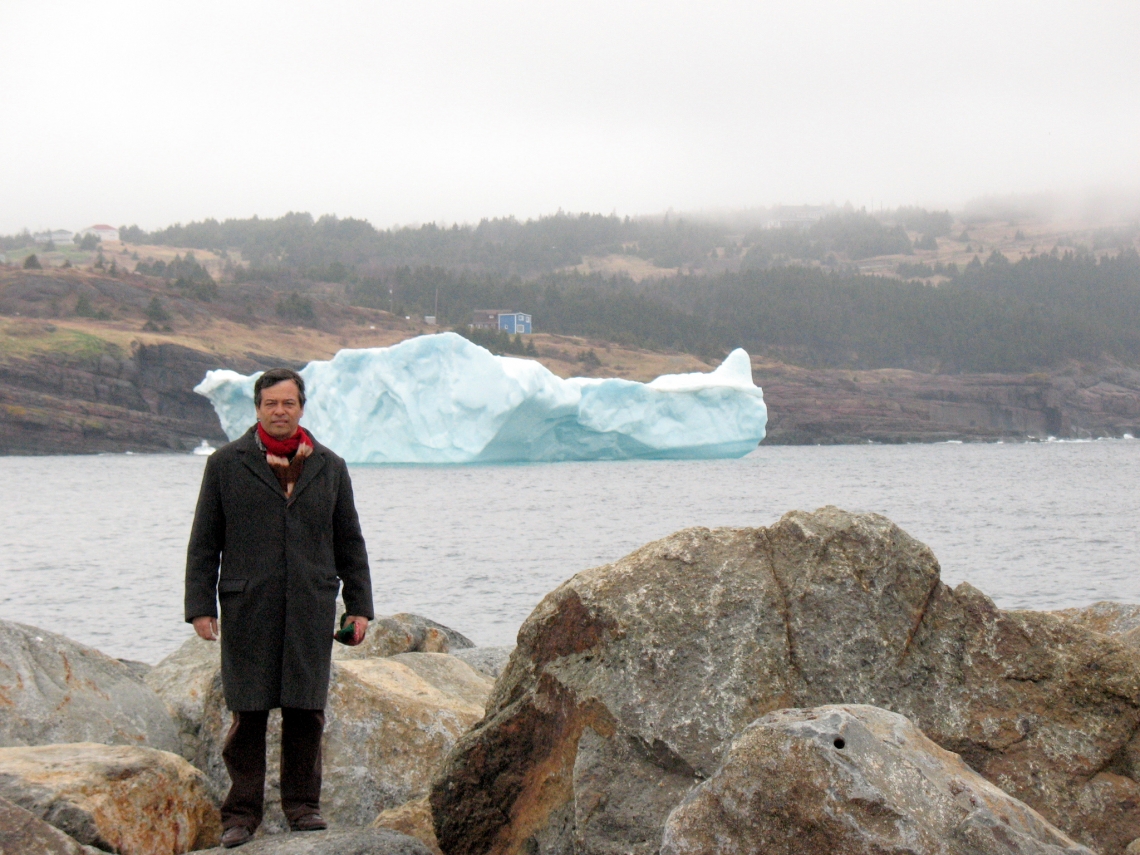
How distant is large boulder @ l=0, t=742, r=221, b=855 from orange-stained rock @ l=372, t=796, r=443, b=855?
0.62 m

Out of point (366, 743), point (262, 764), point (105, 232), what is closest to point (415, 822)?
point (262, 764)

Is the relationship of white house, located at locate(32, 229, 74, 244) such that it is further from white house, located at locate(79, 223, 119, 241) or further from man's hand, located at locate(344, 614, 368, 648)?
man's hand, located at locate(344, 614, 368, 648)

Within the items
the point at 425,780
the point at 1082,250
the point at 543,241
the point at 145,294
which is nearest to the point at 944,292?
the point at 1082,250

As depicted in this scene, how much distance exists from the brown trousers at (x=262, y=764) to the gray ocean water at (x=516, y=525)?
10512mm

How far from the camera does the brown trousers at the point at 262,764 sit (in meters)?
3.82

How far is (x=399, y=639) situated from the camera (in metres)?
8.65

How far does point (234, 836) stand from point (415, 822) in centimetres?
71

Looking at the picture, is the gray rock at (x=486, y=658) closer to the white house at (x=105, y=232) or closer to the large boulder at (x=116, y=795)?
the large boulder at (x=116, y=795)

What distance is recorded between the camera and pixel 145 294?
258 ft

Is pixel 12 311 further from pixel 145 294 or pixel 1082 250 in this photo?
pixel 1082 250

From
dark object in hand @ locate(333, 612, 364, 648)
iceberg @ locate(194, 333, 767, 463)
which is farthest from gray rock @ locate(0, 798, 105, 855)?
iceberg @ locate(194, 333, 767, 463)

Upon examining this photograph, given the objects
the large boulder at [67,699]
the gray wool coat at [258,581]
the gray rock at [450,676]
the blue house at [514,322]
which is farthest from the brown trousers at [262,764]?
the blue house at [514,322]

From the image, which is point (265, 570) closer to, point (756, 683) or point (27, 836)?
point (27, 836)

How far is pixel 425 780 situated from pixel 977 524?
2741 centimetres
